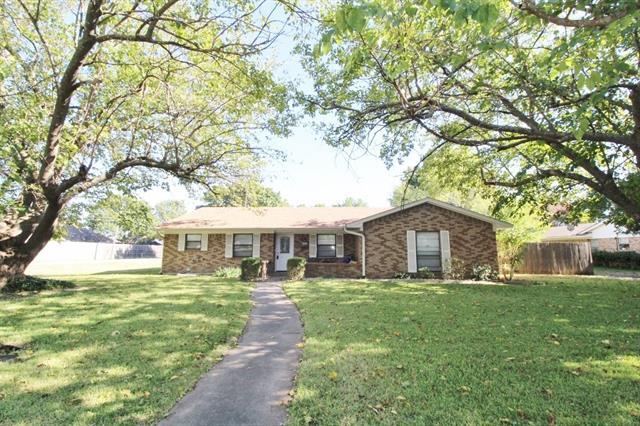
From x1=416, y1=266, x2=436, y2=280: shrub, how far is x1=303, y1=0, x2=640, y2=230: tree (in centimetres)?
677

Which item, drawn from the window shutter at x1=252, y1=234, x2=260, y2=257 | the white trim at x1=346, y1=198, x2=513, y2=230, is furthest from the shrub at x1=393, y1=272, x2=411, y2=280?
the window shutter at x1=252, y1=234, x2=260, y2=257

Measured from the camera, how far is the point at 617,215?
1263cm

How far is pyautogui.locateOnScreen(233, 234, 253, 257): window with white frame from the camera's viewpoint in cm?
2003

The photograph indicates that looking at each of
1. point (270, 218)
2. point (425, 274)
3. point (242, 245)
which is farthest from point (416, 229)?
point (242, 245)

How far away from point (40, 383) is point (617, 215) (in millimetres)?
17044

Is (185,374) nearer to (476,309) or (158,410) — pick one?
(158,410)

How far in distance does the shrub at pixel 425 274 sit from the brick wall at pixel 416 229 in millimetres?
695

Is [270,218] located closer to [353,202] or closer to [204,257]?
[204,257]

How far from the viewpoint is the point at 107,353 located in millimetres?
5090

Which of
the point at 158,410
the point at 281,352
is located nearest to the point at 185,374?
the point at 158,410

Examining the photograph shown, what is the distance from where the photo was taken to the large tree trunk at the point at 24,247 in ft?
35.2

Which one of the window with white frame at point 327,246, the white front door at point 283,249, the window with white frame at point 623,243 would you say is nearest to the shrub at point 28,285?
the white front door at point 283,249

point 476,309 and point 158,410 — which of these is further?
point 476,309

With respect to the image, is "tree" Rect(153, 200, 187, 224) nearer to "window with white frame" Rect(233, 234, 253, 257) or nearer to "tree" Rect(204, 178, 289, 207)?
"window with white frame" Rect(233, 234, 253, 257)
